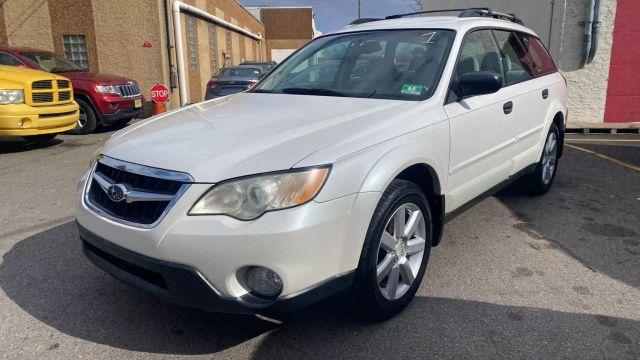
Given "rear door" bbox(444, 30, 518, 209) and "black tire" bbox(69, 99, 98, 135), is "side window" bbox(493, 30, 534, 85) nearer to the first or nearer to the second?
"rear door" bbox(444, 30, 518, 209)

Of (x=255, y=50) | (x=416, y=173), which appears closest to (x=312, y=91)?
(x=416, y=173)

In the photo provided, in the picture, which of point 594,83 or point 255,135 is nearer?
point 255,135

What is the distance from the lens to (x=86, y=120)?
10438 millimetres

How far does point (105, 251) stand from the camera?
256cm

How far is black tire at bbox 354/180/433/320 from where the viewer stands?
2.49 meters

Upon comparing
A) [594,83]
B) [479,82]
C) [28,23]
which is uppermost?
[28,23]

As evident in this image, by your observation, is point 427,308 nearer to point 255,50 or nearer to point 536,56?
point 536,56

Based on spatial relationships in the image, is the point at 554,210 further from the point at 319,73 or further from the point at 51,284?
the point at 51,284

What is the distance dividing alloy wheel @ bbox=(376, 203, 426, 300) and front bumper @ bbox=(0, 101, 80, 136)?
696 centimetres

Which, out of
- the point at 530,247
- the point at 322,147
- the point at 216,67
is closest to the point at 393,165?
the point at 322,147

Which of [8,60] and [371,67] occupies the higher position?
[8,60]

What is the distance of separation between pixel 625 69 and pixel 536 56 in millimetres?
8155

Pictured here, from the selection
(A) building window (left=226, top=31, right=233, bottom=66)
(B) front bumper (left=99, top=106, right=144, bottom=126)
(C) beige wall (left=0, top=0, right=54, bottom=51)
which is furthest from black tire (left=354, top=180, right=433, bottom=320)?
(A) building window (left=226, top=31, right=233, bottom=66)

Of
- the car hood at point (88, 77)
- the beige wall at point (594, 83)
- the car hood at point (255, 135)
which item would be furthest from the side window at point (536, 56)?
the car hood at point (88, 77)
